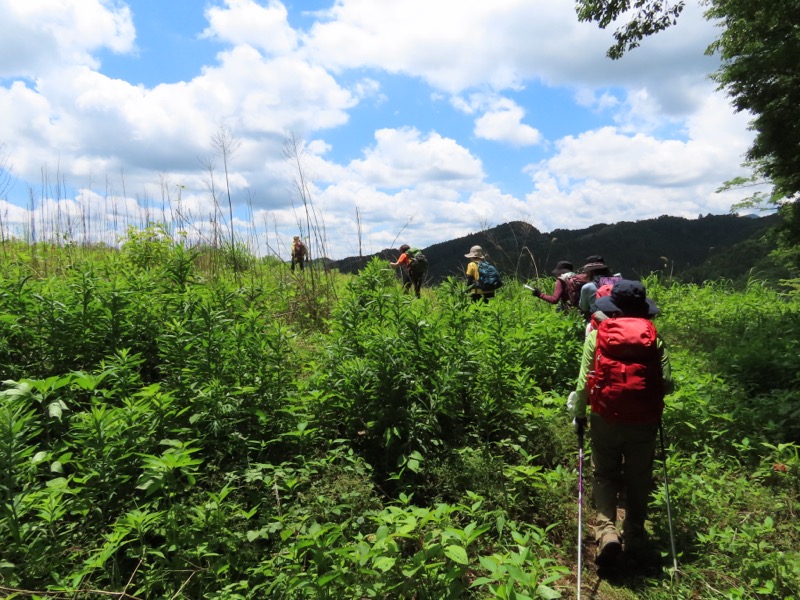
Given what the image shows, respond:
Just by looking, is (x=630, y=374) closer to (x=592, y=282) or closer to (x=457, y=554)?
(x=457, y=554)

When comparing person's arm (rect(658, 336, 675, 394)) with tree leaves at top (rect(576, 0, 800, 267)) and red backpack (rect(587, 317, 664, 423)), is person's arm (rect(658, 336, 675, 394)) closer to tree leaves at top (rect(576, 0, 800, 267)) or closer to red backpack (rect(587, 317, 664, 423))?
red backpack (rect(587, 317, 664, 423))

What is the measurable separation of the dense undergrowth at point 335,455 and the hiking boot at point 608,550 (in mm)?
139

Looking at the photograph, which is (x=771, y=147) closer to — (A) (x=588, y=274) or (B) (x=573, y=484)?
(A) (x=588, y=274)

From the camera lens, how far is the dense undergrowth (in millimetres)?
2484

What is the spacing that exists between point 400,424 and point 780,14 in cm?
822

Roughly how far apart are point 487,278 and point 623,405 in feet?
16.9

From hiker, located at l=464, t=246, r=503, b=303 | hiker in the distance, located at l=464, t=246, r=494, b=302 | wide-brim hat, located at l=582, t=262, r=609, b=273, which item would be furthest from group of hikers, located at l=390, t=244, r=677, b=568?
hiker, located at l=464, t=246, r=503, b=303

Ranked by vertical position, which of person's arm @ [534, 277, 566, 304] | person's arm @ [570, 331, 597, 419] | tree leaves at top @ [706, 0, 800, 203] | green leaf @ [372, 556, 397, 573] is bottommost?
green leaf @ [372, 556, 397, 573]

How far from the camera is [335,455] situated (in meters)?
3.61

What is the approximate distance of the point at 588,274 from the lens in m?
6.35

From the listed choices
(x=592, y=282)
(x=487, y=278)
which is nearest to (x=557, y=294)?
(x=592, y=282)

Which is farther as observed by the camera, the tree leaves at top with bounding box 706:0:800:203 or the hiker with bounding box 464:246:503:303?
the hiker with bounding box 464:246:503:303

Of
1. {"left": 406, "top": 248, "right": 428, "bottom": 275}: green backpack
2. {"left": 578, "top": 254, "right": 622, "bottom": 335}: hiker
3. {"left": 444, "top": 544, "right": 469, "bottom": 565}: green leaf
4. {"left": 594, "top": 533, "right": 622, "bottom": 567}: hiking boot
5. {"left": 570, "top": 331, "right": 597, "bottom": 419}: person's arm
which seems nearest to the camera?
{"left": 444, "top": 544, "right": 469, "bottom": 565}: green leaf

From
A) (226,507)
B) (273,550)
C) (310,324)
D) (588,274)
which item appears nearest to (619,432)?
(273,550)
